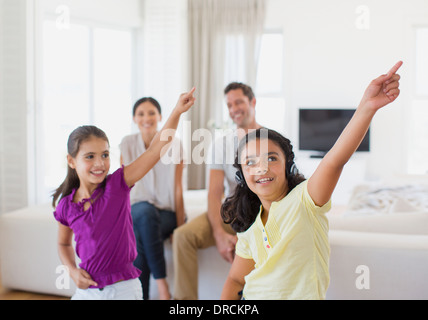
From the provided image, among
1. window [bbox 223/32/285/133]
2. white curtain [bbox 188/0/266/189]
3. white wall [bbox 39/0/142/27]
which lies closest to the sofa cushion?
white wall [bbox 39/0/142/27]

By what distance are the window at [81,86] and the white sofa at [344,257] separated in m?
1.35

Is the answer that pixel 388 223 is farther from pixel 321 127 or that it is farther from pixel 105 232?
pixel 321 127

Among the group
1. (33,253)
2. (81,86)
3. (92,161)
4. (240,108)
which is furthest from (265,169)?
(81,86)

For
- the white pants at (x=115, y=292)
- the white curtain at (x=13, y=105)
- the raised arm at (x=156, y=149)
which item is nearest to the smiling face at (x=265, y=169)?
the raised arm at (x=156, y=149)

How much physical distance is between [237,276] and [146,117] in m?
1.11

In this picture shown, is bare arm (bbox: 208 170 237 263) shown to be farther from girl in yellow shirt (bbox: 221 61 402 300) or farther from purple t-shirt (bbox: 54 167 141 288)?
girl in yellow shirt (bbox: 221 61 402 300)

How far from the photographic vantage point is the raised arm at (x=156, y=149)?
1285 millimetres

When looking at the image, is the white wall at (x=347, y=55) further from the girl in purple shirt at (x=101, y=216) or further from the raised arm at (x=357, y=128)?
the raised arm at (x=357, y=128)

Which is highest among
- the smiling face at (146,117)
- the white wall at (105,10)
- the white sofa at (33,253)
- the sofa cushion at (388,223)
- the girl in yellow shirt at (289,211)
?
the white wall at (105,10)

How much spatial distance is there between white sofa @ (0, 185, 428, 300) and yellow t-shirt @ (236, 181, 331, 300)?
2.12 ft

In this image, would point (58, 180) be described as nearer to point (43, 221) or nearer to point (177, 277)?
point (43, 221)

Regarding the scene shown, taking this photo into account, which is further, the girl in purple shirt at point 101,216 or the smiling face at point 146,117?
the smiling face at point 146,117

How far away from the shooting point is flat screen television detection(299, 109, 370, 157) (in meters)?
4.93
